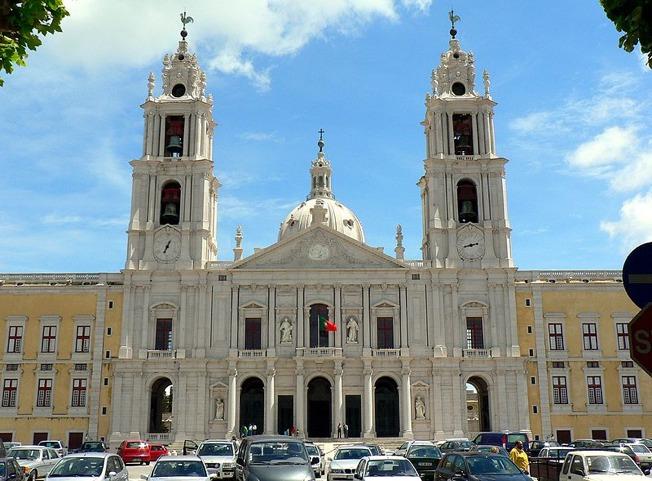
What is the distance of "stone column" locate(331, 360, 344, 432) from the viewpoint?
46969 millimetres

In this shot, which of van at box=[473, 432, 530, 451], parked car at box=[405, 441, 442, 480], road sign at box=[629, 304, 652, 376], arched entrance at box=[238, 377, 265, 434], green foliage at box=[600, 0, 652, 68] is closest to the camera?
road sign at box=[629, 304, 652, 376]

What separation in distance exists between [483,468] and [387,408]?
32.8 meters

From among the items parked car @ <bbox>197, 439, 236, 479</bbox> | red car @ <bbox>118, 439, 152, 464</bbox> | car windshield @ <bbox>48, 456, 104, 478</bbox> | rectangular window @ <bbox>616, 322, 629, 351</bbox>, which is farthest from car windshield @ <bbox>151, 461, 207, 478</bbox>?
rectangular window @ <bbox>616, 322, 629, 351</bbox>

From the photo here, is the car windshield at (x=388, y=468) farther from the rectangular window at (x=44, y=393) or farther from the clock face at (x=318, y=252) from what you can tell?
the rectangular window at (x=44, y=393)

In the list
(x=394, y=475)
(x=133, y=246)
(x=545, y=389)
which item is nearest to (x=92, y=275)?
(x=133, y=246)

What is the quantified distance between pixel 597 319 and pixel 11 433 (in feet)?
128

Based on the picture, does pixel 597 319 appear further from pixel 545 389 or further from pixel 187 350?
pixel 187 350

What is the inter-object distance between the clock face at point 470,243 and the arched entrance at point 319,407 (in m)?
12.9

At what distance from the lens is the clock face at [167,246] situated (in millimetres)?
50438

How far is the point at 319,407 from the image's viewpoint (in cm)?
4962

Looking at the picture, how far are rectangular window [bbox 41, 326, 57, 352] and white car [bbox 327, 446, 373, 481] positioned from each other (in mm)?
29612

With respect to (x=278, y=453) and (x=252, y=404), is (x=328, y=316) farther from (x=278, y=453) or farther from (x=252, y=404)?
(x=278, y=453)

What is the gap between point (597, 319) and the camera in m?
49.0

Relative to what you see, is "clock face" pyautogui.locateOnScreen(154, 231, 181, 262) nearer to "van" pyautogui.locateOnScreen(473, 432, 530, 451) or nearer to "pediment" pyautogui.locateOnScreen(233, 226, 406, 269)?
"pediment" pyautogui.locateOnScreen(233, 226, 406, 269)
